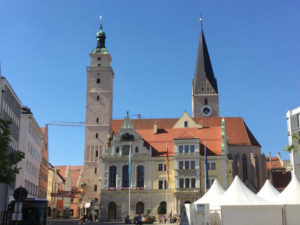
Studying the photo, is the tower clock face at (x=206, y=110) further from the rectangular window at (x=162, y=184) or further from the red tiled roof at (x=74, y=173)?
the rectangular window at (x=162, y=184)

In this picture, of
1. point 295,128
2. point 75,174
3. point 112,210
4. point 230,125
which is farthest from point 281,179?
point 75,174

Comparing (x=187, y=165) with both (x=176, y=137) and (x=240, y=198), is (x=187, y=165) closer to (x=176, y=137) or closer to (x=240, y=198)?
(x=176, y=137)

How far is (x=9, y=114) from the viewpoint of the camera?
157ft

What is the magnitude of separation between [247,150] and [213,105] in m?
23.7

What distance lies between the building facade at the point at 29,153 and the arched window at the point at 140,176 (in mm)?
14978

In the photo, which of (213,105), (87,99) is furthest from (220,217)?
(213,105)

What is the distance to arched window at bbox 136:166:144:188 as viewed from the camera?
60.1 meters

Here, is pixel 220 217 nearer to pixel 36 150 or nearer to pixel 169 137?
pixel 169 137

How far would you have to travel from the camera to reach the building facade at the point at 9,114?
4469cm

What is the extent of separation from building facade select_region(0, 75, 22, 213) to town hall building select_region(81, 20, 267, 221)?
14.3 metres

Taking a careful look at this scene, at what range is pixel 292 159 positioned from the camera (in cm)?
5988

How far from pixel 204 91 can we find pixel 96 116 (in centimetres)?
3202

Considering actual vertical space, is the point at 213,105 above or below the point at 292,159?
above

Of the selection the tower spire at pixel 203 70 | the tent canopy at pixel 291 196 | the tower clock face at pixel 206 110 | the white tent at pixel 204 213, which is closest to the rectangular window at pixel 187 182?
the white tent at pixel 204 213
